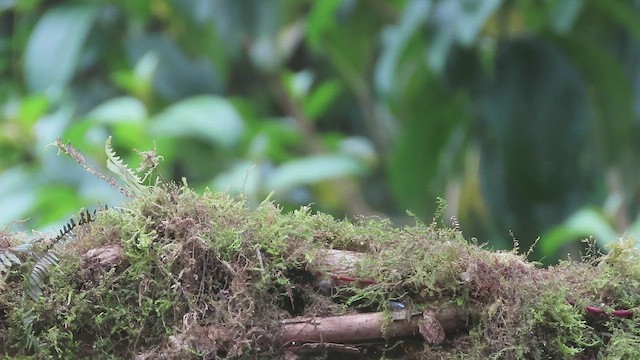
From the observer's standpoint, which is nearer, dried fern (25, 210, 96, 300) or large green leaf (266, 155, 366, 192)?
dried fern (25, 210, 96, 300)

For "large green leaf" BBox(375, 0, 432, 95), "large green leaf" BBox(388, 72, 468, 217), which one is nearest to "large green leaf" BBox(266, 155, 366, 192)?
"large green leaf" BBox(388, 72, 468, 217)

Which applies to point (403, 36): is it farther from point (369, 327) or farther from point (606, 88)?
point (369, 327)

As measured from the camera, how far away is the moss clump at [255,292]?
0.68m

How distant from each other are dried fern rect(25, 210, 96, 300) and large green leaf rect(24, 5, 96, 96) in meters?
1.56

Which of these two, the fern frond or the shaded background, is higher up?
the shaded background

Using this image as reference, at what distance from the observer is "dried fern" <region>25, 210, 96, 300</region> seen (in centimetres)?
68

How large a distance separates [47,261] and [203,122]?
4.09 feet

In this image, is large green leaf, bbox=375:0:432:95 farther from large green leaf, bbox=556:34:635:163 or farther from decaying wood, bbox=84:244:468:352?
decaying wood, bbox=84:244:468:352

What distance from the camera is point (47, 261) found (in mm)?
690

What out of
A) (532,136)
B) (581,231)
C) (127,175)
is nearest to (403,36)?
(532,136)

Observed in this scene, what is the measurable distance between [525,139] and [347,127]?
1.72m

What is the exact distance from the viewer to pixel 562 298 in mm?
686

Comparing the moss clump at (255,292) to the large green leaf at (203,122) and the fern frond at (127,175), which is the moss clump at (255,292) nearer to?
the fern frond at (127,175)

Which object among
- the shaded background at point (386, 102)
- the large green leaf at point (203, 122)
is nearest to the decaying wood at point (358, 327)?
the shaded background at point (386, 102)
